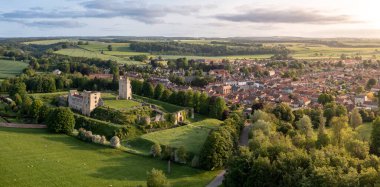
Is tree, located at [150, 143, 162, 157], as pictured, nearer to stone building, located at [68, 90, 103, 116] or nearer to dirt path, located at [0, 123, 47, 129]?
dirt path, located at [0, 123, 47, 129]

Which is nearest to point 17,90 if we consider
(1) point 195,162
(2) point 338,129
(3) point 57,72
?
(3) point 57,72

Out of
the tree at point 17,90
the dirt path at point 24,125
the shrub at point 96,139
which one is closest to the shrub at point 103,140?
the shrub at point 96,139

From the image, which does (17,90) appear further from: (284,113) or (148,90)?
(284,113)

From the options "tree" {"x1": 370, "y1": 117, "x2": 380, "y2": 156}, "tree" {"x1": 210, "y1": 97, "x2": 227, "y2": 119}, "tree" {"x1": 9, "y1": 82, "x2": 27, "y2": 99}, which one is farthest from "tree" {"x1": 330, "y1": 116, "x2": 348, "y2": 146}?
"tree" {"x1": 9, "y1": 82, "x2": 27, "y2": 99}

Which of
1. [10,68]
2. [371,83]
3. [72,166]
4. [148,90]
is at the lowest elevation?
[72,166]

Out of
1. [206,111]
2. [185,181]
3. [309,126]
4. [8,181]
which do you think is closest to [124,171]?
[185,181]

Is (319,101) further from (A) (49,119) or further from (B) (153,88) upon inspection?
(A) (49,119)
